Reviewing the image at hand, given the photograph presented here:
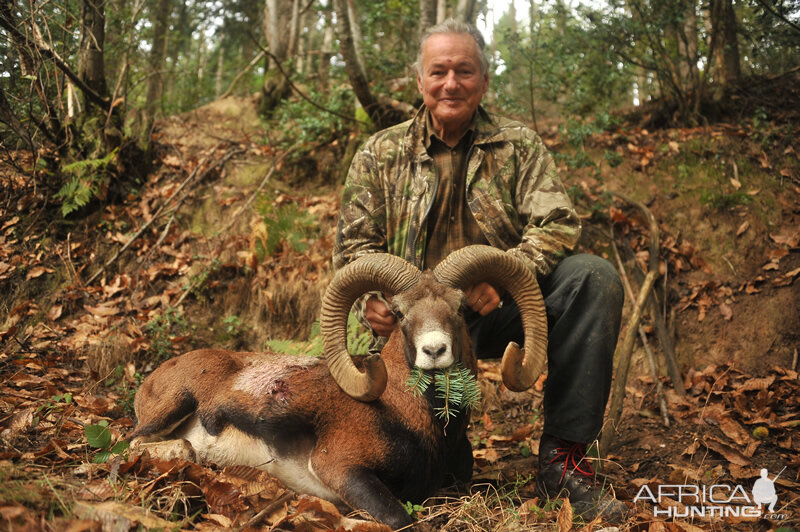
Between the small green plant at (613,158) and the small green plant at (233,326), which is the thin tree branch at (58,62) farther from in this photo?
the small green plant at (613,158)

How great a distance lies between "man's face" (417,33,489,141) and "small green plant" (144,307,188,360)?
3.96 metres

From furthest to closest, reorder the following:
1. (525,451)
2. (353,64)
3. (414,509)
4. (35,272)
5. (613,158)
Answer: (613,158) < (353,64) < (35,272) < (525,451) < (414,509)

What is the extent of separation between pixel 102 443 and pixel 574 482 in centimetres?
309

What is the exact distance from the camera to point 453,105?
193 inches

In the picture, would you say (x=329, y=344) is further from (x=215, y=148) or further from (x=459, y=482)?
(x=215, y=148)

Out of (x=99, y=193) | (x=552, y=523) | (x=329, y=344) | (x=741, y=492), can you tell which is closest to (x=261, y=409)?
(x=329, y=344)

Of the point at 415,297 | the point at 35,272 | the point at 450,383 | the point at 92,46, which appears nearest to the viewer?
the point at 450,383

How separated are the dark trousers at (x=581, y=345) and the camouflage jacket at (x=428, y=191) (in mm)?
551

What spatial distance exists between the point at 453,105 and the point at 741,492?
3.73 m

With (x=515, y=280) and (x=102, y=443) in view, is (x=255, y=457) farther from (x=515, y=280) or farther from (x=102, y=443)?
(x=515, y=280)

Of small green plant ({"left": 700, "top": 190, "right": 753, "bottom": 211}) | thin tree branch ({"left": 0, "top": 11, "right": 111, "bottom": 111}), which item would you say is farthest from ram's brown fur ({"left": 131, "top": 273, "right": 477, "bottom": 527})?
small green plant ({"left": 700, "top": 190, "right": 753, "bottom": 211})

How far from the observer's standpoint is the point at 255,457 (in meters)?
4.07

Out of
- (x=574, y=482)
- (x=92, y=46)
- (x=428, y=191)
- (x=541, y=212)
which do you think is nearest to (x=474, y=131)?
(x=428, y=191)

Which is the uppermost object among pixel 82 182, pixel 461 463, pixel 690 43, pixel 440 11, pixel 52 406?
pixel 440 11
